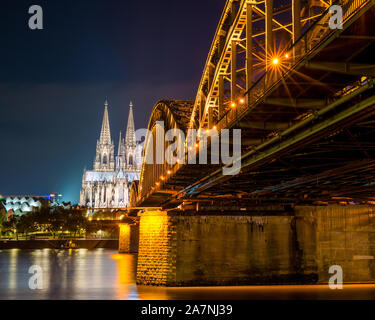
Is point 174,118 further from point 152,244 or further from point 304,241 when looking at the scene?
point 304,241

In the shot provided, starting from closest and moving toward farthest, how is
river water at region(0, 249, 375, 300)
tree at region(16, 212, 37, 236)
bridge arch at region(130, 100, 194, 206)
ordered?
river water at region(0, 249, 375, 300) → bridge arch at region(130, 100, 194, 206) → tree at region(16, 212, 37, 236)

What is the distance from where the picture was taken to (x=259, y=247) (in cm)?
3353

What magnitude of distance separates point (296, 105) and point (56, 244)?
112 m

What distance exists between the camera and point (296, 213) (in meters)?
35.3

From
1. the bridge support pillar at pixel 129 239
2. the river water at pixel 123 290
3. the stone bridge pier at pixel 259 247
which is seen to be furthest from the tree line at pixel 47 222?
the stone bridge pier at pixel 259 247

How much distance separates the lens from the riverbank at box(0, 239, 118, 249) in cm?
11404

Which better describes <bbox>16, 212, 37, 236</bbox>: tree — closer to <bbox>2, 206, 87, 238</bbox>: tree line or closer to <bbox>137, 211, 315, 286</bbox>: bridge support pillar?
<bbox>2, 206, 87, 238</bbox>: tree line

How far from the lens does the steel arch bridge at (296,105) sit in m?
13.1

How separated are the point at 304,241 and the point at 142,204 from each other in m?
24.8

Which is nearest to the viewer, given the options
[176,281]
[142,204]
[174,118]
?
[176,281]

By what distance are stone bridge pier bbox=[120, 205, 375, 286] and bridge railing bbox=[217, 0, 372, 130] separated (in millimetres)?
11759

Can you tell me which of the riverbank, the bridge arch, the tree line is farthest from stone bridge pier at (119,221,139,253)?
the tree line

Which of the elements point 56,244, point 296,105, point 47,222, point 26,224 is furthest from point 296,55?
point 47,222

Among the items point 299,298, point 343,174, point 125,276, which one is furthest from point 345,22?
point 125,276
